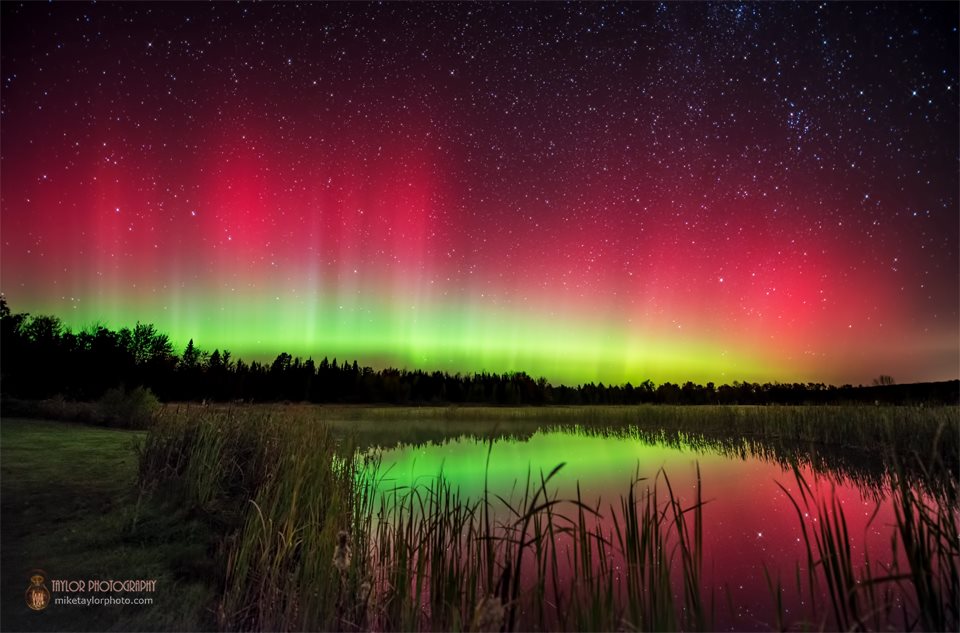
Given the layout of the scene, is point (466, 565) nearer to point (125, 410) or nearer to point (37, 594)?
point (37, 594)

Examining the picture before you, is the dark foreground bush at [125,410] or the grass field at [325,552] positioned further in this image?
the dark foreground bush at [125,410]

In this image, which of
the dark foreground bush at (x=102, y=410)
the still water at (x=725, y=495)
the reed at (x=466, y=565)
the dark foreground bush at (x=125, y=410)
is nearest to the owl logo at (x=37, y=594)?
the reed at (x=466, y=565)

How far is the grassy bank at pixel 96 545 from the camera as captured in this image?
3441mm

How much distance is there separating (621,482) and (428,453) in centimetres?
760

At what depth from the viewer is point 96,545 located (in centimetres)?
437

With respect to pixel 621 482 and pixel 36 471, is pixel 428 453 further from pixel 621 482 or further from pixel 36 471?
pixel 36 471

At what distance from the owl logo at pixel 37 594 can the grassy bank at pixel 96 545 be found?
48 millimetres

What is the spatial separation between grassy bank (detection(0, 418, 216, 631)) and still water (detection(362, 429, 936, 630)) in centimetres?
209

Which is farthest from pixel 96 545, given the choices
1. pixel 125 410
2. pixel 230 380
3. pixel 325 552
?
pixel 230 380

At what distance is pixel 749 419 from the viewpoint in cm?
2288

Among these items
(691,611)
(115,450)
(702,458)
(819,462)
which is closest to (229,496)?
(115,450)

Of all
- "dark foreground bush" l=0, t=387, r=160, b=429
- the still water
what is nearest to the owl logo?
the still water

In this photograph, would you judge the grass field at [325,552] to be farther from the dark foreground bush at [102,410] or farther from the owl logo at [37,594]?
the dark foreground bush at [102,410]

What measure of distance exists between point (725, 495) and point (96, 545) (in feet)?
32.9
